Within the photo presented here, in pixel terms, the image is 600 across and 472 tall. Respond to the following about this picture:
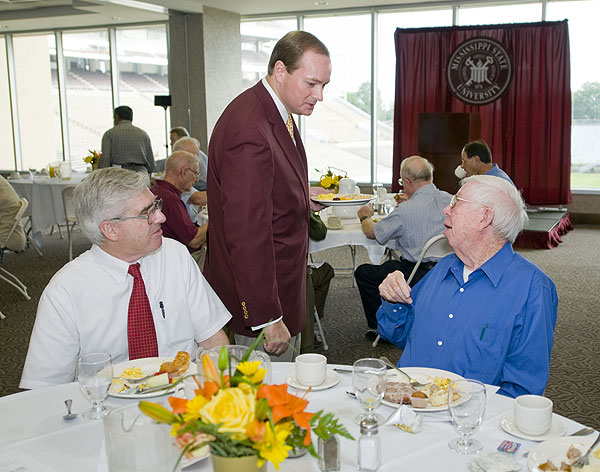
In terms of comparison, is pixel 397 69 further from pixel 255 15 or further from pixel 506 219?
pixel 506 219

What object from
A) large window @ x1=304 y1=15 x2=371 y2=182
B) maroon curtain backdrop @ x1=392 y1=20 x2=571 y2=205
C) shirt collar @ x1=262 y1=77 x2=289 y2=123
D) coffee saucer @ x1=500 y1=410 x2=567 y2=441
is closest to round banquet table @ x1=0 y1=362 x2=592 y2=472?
coffee saucer @ x1=500 y1=410 x2=567 y2=441

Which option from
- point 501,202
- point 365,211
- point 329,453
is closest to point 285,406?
point 329,453

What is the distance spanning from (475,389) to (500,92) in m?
8.64

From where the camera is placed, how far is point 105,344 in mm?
2074

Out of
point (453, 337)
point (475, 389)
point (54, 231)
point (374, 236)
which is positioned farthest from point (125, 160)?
point (475, 389)

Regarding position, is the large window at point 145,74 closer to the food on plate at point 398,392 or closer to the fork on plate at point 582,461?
the food on plate at point 398,392

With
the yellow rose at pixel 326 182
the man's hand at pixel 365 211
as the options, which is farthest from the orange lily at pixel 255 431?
the yellow rose at pixel 326 182

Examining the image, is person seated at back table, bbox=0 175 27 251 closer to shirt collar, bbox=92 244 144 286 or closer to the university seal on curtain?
shirt collar, bbox=92 244 144 286

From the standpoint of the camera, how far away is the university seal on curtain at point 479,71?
30.5ft

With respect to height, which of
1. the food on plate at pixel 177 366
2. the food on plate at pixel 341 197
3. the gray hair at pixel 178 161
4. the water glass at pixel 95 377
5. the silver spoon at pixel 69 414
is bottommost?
the silver spoon at pixel 69 414

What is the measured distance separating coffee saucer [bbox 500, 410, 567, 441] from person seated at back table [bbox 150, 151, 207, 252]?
9.61 ft

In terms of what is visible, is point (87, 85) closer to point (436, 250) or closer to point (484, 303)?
point (436, 250)

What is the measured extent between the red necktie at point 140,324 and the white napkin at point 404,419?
91 cm

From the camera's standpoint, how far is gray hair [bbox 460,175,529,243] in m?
2.07
